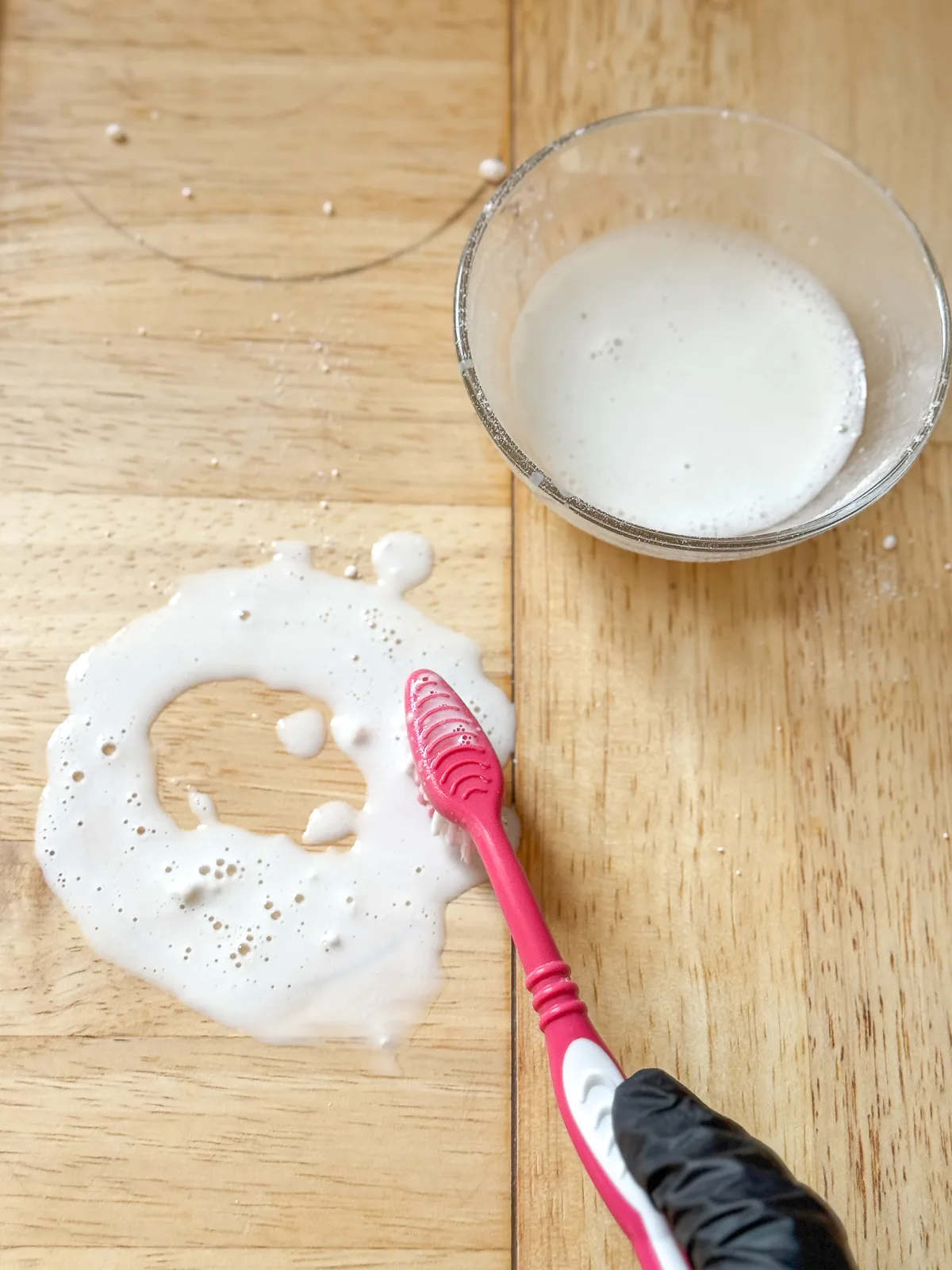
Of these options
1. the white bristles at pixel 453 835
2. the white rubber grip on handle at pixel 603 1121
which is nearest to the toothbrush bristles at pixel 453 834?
the white bristles at pixel 453 835

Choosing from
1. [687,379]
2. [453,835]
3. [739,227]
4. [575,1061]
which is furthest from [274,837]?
[739,227]

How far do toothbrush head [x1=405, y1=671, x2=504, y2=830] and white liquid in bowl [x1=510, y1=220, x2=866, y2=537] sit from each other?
0.16 meters

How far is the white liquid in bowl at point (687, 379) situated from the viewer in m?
0.73

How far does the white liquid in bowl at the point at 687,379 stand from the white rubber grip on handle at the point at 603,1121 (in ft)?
1.04

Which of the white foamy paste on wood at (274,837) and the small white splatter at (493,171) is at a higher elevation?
the small white splatter at (493,171)

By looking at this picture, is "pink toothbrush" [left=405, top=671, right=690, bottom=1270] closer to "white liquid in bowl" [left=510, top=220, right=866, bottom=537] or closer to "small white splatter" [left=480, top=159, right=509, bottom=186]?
"white liquid in bowl" [left=510, top=220, right=866, bottom=537]

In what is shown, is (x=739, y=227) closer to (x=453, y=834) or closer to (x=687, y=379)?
(x=687, y=379)

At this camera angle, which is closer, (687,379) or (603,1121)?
(603,1121)

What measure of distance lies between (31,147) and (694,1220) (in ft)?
2.57

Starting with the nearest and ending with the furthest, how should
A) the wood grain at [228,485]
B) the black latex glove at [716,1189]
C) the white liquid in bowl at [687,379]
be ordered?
the black latex glove at [716,1189], the wood grain at [228,485], the white liquid in bowl at [687,379]

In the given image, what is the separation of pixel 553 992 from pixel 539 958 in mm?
20

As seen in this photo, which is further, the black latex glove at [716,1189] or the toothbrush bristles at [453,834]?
the toothbrush bristles at [453,834]

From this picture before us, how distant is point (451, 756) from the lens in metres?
0.65

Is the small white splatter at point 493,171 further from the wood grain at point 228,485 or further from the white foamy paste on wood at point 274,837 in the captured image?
the white foamy paste on wood at point 274,837
